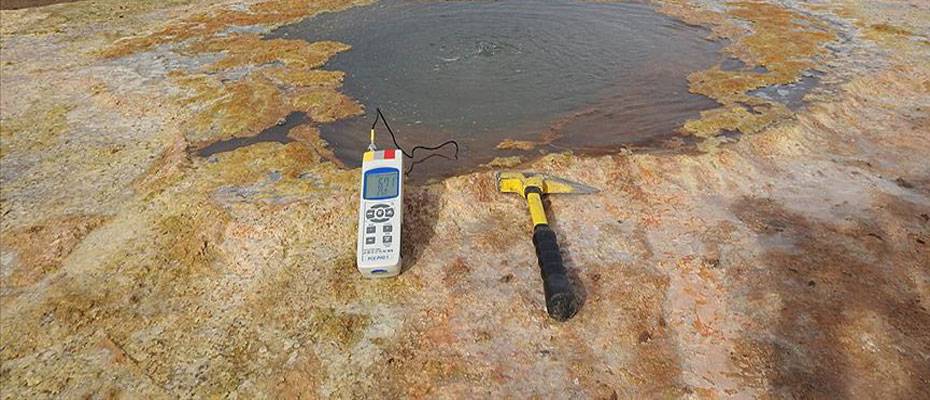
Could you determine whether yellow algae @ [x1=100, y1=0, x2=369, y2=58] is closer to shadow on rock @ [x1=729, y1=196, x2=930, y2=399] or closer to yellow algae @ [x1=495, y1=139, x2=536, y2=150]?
yellow algae @ [x1=495, y1=139, x2=536, y2=150]

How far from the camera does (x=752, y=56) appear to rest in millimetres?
16766

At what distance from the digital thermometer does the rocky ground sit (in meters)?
0.42

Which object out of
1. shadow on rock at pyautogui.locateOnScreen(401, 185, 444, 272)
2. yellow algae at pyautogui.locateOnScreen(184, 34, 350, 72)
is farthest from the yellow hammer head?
yellow algae at pyautogui.locateOnScreen(184, 34, 350, 72)

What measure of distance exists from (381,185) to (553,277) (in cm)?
307

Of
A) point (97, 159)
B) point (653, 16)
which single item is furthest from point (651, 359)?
point (653, 16)

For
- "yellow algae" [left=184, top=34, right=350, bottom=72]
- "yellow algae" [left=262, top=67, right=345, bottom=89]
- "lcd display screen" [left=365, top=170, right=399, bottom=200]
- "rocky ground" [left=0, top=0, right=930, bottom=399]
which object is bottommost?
"rocky ground" [left=0, top=0, right=930, bottom=399]

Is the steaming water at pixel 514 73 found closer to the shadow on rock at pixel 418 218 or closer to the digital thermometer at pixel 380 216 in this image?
the shadow on rock at pixel 418 218

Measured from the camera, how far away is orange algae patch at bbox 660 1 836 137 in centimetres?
1244

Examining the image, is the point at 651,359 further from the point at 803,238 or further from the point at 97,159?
the point at 97,159

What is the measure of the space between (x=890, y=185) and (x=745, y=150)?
252 cm

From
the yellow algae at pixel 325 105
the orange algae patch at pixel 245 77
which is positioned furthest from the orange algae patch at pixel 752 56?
the orange algae patch at pixel 245 77

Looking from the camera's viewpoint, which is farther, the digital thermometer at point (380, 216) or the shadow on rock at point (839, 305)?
the digital thermometer at point (380, 216)

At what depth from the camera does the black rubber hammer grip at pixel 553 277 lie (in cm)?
678

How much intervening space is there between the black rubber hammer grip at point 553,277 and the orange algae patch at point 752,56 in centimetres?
617
